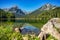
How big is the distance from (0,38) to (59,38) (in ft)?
16.5

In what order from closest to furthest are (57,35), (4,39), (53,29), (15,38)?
(4,39) → (15,38) → (57,35) → (53,29)

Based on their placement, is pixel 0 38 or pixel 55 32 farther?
pixel 55 32

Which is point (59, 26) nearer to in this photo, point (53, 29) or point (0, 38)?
point (53, 29)

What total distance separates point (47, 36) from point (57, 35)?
0.67m

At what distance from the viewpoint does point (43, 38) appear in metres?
8.67

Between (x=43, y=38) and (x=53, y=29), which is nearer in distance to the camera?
(x=43, y=38)

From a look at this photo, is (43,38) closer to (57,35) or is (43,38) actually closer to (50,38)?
(50,38)

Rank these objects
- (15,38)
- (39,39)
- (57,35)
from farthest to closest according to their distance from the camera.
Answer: (57,35) → (39,39) → (15,38)

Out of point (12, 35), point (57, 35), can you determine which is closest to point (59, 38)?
point (57, 35)

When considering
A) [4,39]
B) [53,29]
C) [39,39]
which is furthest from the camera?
[53,29]

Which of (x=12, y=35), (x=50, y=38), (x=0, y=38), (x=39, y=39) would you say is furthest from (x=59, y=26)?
(x=0, y=38)

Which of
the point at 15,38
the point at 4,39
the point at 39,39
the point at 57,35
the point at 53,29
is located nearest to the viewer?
the point at 4,39

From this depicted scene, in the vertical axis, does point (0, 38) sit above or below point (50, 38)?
above

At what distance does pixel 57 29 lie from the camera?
9.25 meters
